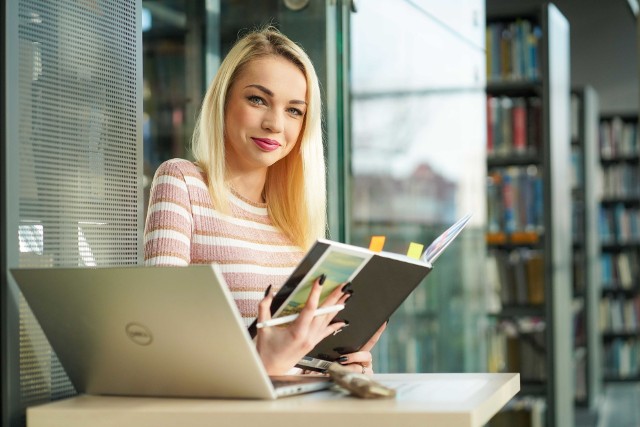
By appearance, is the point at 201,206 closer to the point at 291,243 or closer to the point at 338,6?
the point at 291,243

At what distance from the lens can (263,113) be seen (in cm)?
174

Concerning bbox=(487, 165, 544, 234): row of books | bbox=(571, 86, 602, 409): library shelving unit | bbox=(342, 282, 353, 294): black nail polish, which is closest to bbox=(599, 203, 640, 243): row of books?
bbox=(571, 86, 602, 409): library shelving unit

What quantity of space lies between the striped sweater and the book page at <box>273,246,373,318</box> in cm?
27

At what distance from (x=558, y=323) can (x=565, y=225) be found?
1.73 feet

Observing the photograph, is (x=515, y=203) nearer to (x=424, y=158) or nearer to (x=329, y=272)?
(x=424, y=158)

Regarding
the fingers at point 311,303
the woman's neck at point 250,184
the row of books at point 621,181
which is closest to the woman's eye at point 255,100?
the woman's neck at point 250,184

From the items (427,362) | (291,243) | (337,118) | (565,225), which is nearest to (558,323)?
(565,225)

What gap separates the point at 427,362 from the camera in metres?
3.76

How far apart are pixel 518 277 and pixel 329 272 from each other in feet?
12.1

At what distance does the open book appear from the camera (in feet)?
4.25

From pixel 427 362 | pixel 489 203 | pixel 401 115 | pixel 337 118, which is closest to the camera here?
pixel 337 118

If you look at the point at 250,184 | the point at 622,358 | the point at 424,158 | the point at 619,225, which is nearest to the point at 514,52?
the point at 424,158

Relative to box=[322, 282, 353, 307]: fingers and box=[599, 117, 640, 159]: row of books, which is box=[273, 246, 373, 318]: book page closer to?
box=[322, 282, 353, 307]: fingers

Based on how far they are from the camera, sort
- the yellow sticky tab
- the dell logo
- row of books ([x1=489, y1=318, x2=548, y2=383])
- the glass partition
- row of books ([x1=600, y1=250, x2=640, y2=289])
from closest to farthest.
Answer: the dell logo < the yellow sticky tab < the glass partition < row of books ([x1=489, y1=318, x2=548, y2=383]) < row of books ([x1=600, y1=250, x2=640, y2=289])
